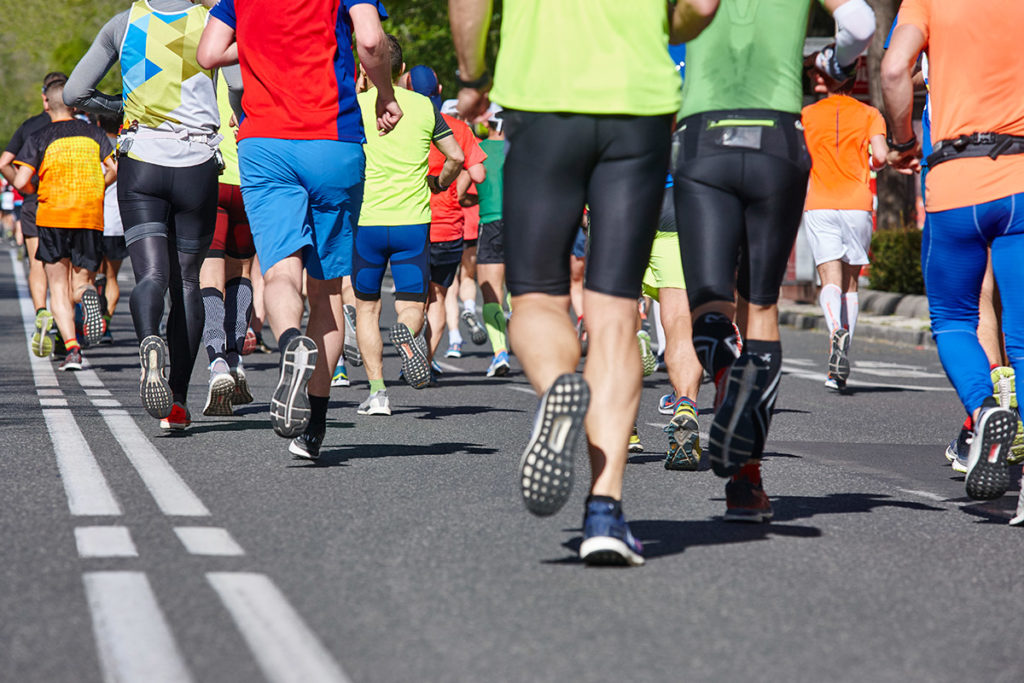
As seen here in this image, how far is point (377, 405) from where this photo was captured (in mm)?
8984

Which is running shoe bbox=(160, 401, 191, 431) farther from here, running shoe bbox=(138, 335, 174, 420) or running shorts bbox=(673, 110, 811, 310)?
running shorts bbox=(673, 110, 811, 310)

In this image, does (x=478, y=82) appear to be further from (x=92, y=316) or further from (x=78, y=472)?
(x=92, y=316)

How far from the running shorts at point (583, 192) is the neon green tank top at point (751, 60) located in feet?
1.98

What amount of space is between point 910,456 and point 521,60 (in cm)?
380

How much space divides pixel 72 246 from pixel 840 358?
6254mm

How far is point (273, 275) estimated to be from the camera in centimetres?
623

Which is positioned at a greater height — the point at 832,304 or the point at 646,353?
the point at 832,304

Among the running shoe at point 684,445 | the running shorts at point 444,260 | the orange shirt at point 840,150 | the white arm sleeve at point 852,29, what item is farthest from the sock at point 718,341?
the running shorts at point 444,260

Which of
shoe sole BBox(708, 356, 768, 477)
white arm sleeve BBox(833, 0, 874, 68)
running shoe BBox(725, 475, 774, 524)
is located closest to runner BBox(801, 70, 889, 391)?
running shoe BBox(725, 475, 774, 524)

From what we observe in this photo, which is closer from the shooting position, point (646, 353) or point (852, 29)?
point (852, 29)

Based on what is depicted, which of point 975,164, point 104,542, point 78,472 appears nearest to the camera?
point 104,542

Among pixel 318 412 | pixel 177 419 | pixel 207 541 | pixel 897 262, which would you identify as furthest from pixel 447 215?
pixel 897 262

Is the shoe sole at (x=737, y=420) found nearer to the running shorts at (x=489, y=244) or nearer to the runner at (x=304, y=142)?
the runner at (x=304, y=142)

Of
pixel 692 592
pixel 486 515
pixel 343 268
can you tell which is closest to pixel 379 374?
pixel 343 268
